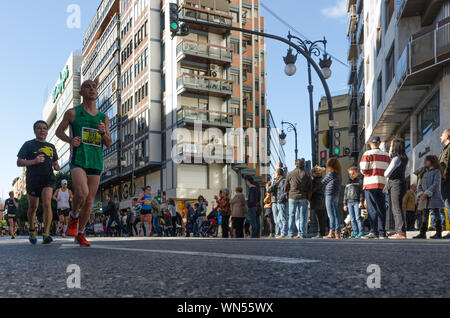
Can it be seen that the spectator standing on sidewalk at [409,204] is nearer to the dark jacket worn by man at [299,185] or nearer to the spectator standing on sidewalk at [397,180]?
the dark jacket worn by man at [299,185]

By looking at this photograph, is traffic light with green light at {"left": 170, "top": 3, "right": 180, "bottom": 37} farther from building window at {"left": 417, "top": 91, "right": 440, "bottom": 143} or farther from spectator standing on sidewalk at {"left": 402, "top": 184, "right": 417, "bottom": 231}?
building window at {"left": 417, "top": 91, "right": 440, "bottom": 143}

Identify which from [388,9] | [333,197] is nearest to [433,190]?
[333,197]

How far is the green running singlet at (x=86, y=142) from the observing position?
22.0 ft

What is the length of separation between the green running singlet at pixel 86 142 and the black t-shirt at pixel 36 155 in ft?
6.46

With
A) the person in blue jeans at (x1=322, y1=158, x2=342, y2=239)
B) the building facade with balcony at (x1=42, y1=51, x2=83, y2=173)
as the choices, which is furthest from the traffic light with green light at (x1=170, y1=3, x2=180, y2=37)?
the building facade with balcony at (x1=42, y1=51, x2=83, y2=173)

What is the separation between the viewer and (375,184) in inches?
410

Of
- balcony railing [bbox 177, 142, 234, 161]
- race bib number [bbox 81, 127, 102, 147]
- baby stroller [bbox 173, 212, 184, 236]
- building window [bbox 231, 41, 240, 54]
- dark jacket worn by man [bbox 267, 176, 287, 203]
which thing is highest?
building window [bbox 231, 41, 240, 54]

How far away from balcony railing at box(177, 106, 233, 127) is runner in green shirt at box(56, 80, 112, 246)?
37.4m

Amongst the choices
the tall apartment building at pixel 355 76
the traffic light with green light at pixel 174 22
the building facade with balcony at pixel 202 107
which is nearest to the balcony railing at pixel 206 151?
the building facade with balcony at pixel 202 107

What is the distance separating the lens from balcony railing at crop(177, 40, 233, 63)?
148 ft

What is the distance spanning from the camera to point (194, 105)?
46375mm
